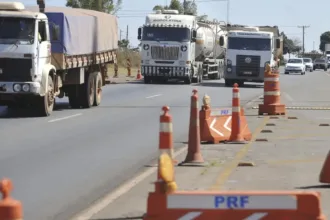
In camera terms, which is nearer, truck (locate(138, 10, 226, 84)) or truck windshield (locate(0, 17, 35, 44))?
truck windshield (locate(0, 17, 35, 44))

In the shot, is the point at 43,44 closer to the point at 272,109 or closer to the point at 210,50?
the point at 272,109

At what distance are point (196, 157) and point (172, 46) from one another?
31616mm

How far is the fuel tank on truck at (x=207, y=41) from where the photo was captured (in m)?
47.4

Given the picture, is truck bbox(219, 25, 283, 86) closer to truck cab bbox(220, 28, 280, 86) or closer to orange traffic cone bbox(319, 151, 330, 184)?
truck cab bbox(220, 28, 280, 86)

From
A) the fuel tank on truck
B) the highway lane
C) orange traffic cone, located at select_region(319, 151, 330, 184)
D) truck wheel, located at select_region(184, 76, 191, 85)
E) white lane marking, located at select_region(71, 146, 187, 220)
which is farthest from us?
the fuel tank on truck

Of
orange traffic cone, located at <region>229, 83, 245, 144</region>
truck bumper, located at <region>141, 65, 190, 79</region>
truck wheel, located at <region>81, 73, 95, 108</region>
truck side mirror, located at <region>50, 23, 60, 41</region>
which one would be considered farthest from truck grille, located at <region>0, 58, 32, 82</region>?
truck bumper, located at <region>141, 65, 190, 79</region>

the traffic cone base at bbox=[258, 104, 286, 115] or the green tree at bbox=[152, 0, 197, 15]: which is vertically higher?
the green tree at bbox=[152, 0, 197, 15]

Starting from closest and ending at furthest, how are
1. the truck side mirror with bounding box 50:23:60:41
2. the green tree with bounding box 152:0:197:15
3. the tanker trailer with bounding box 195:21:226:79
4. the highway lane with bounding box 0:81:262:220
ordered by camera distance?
the highway lane with bounding box 0:81:262:220 < the truck side mirror with bounding box 50:23:60:41 < the tanker trailer with bounding box 195:21:226:79 < the green tree with bounding box 152:0:197:15

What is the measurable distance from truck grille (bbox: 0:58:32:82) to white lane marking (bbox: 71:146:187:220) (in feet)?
31.2

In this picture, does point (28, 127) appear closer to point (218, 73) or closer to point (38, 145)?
point (38, 145)

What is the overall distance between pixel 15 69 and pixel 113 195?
11.9 metres

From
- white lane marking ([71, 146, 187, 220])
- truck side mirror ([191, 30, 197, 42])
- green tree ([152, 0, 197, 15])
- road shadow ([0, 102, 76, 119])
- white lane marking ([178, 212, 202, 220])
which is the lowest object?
white lane marking ([71, 146, 187, 220])

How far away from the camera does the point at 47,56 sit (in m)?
22.1

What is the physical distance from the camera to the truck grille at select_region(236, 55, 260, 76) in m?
43.5
